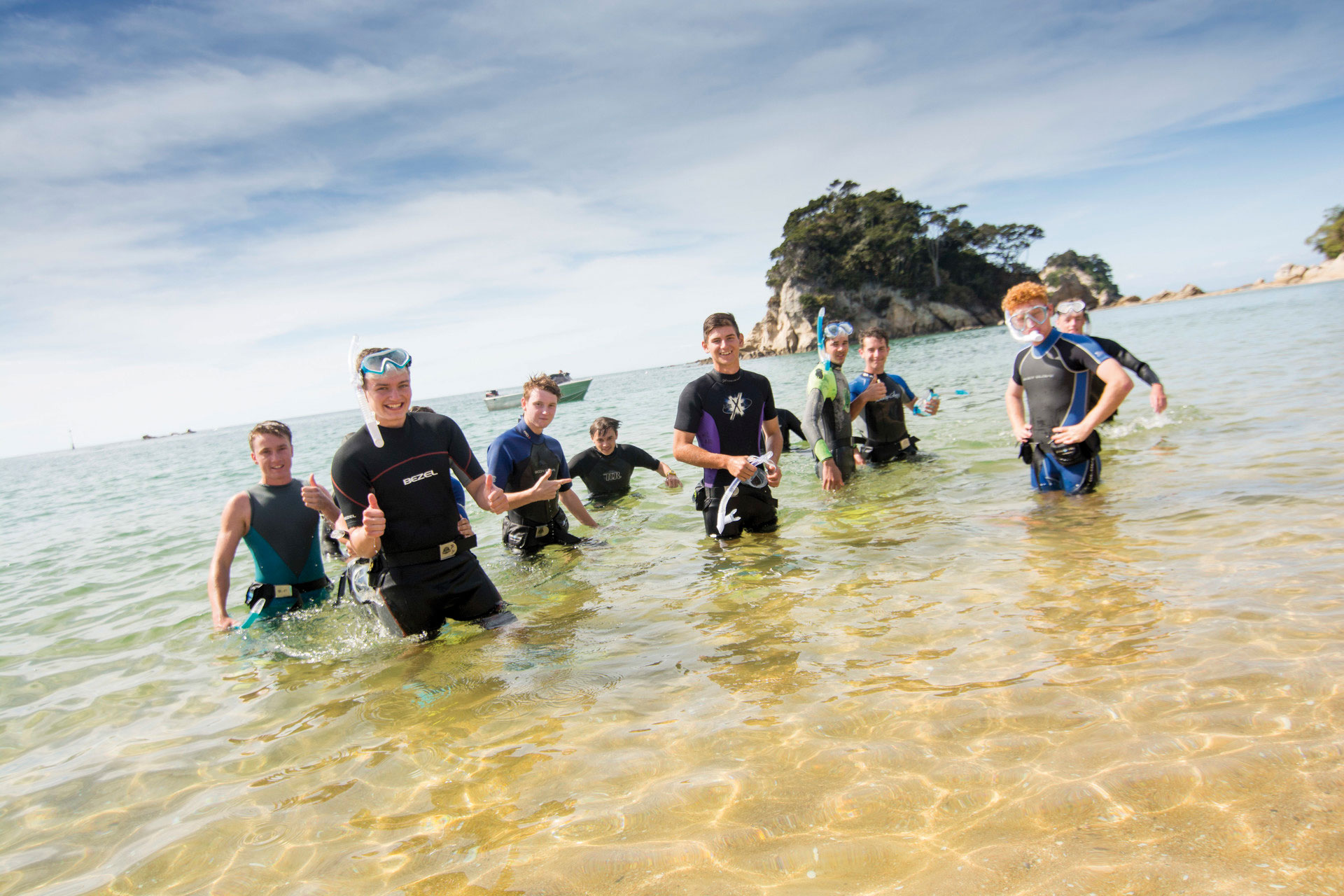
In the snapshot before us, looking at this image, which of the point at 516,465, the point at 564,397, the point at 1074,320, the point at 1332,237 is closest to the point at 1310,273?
the point at 1332,237

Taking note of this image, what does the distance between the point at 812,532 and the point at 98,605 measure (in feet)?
26.8

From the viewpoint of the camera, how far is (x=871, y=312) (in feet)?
243

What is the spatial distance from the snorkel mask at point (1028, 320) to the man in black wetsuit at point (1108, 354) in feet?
1.11

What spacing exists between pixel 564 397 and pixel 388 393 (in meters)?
39.1

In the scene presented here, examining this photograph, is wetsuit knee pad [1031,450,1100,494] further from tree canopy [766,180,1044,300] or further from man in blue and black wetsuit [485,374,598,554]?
tree canopy [766,180,1044,300]

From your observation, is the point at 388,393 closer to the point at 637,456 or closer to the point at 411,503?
the point at 411,503

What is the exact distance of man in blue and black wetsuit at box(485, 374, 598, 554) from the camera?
22.3 ft

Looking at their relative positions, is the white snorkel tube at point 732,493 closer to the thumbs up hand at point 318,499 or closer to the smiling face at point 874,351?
the thumbs up hand at point 318,499

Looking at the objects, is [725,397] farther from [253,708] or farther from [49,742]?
[49,742]

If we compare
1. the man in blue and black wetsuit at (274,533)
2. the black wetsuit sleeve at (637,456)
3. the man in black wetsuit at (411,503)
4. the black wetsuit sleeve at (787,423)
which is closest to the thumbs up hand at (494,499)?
the man in black wetsuit at (411,503)

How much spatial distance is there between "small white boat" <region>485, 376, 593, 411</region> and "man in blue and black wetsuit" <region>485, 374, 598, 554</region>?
32520 millimetres

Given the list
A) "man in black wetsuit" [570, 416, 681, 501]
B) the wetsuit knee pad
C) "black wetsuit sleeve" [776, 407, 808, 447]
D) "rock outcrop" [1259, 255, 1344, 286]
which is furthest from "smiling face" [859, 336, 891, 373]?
"rock outcrop" [1259, 255, 1344, 286]

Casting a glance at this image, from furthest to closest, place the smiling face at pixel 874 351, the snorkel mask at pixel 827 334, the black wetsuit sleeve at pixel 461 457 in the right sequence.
A: the smiling face at pixel 874 351, the snorkel mask at pixel 827 334, the black wetsuit sleeve at pixel 461 457

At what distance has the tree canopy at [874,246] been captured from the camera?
234 ft
